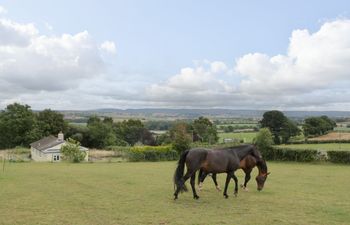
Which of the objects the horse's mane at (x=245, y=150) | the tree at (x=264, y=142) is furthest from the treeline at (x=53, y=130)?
the horse's mane at (x=245, y=150)

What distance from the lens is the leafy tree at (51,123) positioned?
7125cm

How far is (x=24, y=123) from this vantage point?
2704 inches

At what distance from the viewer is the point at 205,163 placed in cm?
1184

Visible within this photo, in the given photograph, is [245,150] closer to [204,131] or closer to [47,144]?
[47,144]

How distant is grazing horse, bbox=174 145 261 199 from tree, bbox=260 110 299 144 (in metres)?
54.7

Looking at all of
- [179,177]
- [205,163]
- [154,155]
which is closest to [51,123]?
[154,155]

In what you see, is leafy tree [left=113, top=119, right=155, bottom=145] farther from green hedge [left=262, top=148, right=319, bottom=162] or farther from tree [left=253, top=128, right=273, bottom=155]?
green hedge [left=262, top=148, right=319, bottom=162]

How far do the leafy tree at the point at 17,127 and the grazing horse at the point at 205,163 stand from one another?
202 feet

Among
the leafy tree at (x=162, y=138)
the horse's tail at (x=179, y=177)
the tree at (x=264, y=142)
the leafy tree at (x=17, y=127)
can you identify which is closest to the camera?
the horse's tail at (x=179, y=177)

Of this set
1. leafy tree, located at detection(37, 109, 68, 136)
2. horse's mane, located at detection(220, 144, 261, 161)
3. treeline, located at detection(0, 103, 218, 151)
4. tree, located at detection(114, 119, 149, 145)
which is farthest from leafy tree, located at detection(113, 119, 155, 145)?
horse's mane, located at detection(220, 144, 261, 161)

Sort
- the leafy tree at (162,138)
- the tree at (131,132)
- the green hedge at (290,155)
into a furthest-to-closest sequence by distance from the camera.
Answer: the tree at (131,132) → the leafy tree at (162,138) → the green hedge at (290,155)

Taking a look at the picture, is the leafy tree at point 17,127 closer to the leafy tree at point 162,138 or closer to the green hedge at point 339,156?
the leafy tree at point 162,138

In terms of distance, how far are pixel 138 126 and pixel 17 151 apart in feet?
109

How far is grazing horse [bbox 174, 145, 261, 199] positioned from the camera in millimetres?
11406
